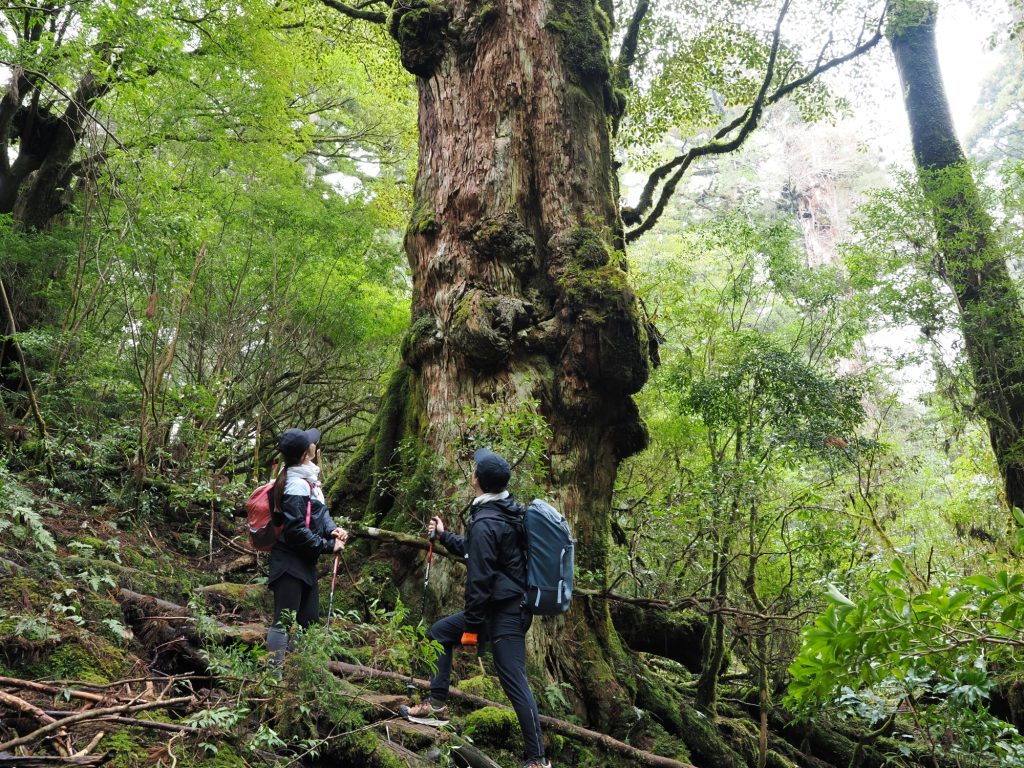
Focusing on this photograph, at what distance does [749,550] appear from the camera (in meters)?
7.19

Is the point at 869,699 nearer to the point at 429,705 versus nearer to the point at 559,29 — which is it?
the point at 429,705

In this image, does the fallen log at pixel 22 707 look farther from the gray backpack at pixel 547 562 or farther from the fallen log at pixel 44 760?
the gray backpack at pixel 547 562

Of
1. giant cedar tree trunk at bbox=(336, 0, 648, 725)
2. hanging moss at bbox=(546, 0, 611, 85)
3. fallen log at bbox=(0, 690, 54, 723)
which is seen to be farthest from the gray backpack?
hanging moss at bbox=(546, 0, 611, 85)

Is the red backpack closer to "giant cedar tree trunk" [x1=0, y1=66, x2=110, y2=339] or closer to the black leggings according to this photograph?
the black leggings

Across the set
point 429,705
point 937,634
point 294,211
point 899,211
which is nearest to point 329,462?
point 294,211

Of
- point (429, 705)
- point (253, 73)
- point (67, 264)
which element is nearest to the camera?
point (429, 705)

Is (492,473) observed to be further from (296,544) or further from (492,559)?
(296,544)

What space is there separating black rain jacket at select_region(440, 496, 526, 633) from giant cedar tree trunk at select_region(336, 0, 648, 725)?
1523mm

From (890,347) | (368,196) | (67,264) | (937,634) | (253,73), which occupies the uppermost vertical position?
(253,73)

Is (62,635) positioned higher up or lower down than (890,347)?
lower down

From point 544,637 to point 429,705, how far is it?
5.83ft

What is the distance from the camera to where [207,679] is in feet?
12.3

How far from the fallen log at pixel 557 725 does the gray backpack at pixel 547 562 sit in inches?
42.9

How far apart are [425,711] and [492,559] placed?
97cm
